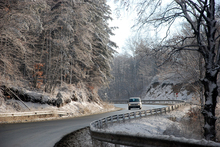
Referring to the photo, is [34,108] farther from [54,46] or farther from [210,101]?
[210,101]

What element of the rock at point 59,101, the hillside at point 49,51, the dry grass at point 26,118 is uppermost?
the hillside at point 49,51

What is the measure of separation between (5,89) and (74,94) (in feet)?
32.1

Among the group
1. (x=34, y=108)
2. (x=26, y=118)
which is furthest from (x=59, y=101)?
(x=26, y=118)

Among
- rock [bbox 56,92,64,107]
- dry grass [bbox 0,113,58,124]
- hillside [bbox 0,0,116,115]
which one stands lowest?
dry grass [bbox 0,113,58,124]

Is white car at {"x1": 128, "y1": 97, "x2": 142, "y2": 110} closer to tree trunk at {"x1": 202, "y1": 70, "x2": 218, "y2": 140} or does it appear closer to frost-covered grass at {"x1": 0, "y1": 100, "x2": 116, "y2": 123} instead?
frost-covered grass at {"x1": 0, "y1": 100, "x2": 116, "y2": 123}

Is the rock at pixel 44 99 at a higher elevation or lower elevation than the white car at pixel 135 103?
higher

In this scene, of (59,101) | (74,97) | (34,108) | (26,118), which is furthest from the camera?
(74,97)

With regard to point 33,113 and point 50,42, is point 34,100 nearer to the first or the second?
point 33,113

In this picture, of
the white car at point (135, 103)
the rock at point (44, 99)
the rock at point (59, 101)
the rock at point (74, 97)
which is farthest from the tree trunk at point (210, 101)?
the white car at point (135, 103)

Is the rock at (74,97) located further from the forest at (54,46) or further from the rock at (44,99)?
the rock at (44,99)

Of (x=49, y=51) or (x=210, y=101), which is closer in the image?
(x=210, y=101)

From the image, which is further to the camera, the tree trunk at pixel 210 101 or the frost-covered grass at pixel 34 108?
the frost-covered grass at pixel 34 108

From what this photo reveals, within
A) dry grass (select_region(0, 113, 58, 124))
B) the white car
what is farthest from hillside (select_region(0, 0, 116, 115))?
the white car

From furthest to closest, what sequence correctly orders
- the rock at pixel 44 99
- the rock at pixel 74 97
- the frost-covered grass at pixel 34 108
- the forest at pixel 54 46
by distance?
the rock at pixel 74 97 < the forest at pixel 54 46 < the rock at pixel 44 99 < the frost-covered grass at pixel 34 108
